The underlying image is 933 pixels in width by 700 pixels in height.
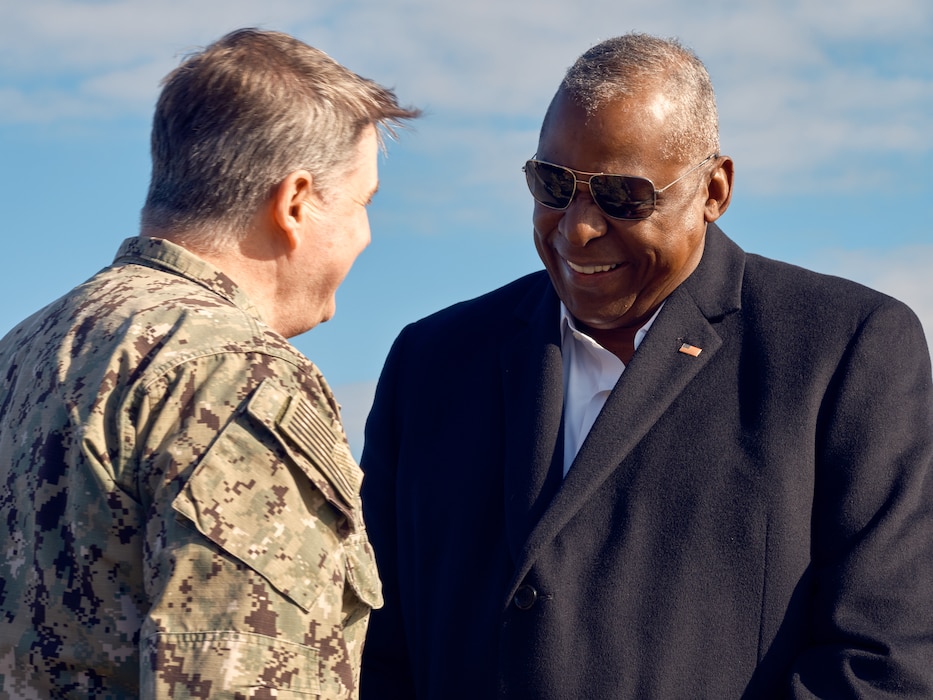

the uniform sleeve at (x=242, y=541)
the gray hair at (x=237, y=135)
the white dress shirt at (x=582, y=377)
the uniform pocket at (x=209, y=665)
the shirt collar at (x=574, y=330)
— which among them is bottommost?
the uniform pocket at (x=209, y=665)

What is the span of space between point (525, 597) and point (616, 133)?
158cm

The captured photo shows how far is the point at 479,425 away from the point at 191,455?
6.35 feet

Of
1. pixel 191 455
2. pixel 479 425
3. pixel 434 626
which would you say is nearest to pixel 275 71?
pixel 191 455

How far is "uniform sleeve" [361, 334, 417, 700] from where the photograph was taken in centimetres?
421

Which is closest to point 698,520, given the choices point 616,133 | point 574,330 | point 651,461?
point 651,461

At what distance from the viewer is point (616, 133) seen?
4027 mm

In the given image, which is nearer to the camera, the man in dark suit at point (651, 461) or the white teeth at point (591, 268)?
the man in dark suit at point (651, 461)

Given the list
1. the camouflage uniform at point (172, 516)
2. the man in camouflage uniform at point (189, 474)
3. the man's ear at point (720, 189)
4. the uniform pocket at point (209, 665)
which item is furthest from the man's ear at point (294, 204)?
the man's ear at point (720, 189)

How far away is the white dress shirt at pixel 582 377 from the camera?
408cm

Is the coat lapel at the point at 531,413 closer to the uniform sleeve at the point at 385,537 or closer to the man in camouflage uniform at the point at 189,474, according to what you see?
the uniform sleeve at the point at 385,537

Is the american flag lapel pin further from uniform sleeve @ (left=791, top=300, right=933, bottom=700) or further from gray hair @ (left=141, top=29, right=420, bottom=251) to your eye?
gray hair @ (left=141, top=29, right=420, bottom=251)

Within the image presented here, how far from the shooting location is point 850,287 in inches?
157

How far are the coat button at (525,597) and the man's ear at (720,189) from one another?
1.49 metres

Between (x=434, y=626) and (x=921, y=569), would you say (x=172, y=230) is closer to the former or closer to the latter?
(x=434, y=626)
